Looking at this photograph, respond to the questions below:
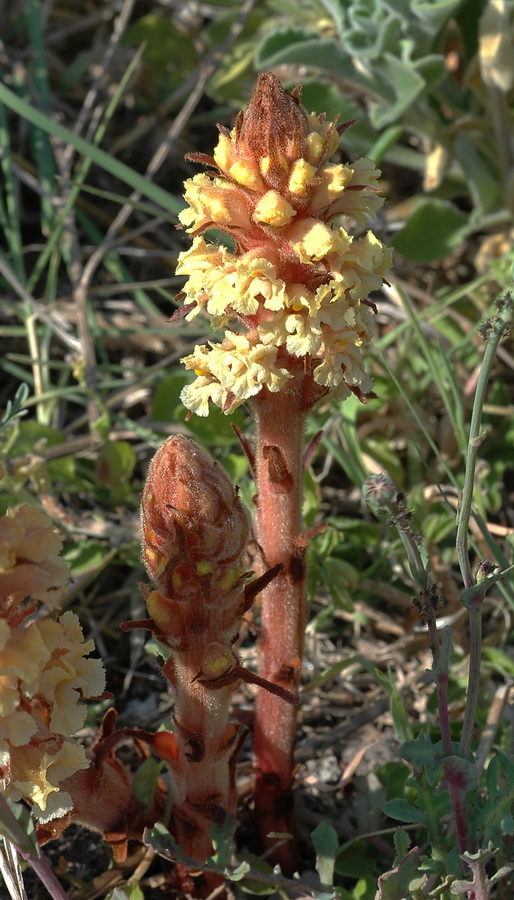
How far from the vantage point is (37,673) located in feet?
4.48

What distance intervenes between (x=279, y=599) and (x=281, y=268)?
70 centimetres

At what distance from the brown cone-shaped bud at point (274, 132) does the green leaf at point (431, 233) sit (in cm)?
207

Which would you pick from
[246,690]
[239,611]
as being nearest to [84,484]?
[246,690]

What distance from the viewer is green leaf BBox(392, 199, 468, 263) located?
3645 millimetres

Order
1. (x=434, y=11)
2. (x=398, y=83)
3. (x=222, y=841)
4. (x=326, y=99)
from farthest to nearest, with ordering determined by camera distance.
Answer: (x=326, y=99)
(x=398, y=83)
(x=434, y=11)
(x=222, y=841)

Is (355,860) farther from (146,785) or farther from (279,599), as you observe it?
(279,599)

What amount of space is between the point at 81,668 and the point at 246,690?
4.06ft

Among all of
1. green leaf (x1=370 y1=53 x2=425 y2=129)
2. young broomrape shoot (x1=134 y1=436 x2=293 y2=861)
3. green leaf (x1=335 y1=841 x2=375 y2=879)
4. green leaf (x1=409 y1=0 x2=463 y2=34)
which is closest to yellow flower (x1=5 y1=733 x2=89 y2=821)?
young broomrape shoot (x1=134 y1=436 x2=293 y2=861)

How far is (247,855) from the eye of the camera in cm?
209

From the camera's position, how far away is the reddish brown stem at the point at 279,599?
1803 millimetres

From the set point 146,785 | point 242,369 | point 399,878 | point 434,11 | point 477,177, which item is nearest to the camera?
point 242,369

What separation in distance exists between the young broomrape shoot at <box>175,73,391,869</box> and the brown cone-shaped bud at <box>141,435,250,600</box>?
161mm

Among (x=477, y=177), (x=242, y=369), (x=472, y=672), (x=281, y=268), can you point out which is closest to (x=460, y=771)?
(x=472, y=672)

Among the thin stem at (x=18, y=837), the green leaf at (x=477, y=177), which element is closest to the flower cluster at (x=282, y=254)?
the thin stem at (x=18, y=837)
